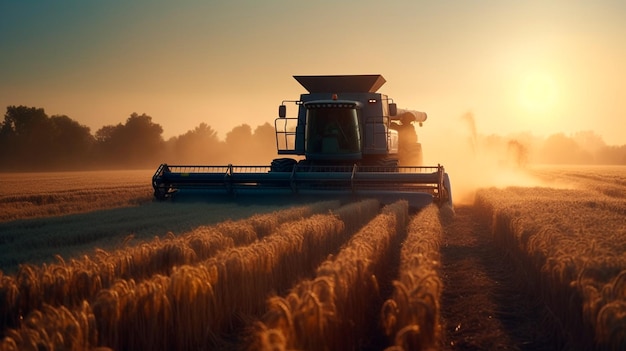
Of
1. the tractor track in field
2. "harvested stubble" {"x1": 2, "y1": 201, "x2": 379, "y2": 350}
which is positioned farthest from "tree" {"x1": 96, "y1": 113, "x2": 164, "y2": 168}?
"harvested stubble" {"x1": 2, "y1": 201, "x2": 379, "y2": 350}

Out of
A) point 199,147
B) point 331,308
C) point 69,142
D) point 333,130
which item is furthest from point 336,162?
point 199,147

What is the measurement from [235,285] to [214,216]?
21.9 ft

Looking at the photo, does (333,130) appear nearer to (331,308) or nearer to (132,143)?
(331,308)

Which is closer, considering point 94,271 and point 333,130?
point 94,271

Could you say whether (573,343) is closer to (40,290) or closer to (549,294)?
(549,294)

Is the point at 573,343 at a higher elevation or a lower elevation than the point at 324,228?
lower

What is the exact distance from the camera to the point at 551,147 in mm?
117125

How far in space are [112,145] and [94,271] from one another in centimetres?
7734

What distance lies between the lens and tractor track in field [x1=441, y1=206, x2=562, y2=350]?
6.73m

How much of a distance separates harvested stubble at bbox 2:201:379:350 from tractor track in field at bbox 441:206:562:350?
2190 mm

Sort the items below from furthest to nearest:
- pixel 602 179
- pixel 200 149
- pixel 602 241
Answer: pixel 200 149
pixel 602 179
pixel 602 241

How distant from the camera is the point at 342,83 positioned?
20984mm

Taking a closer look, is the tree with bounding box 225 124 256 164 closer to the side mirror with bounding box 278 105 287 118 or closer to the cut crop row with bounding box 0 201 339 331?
the side mirror with bounding box 278 105 287 118

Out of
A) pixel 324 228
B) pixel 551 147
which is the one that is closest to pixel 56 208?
pixel 324 228
